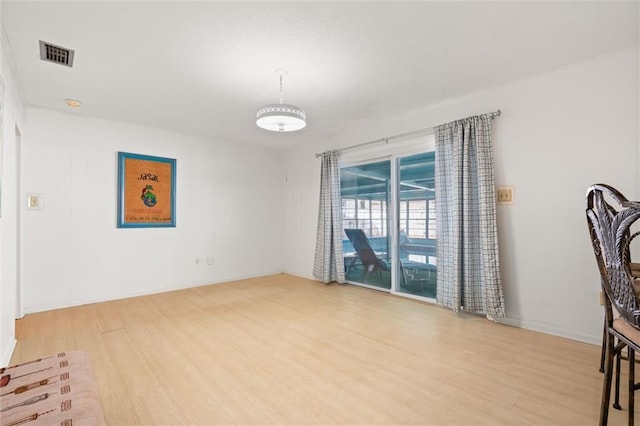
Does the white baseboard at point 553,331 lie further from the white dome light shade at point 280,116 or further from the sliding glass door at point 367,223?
the white dome light shade at point 280,116

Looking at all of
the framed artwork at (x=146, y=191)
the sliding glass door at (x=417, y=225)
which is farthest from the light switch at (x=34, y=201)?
the sliding glass door at (x=417, y=225)

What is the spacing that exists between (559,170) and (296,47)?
257cm

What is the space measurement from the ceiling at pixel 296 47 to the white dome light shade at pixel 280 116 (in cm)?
34

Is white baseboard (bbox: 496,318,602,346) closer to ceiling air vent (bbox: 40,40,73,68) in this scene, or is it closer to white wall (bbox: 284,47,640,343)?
white wall (bbox: 284,47,640,343)

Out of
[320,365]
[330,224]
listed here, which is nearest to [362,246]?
[330,224]

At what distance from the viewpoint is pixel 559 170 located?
9.03ft

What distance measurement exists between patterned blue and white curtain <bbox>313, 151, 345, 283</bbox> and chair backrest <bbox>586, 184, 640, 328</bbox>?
3474mm

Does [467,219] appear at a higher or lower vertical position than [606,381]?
higher

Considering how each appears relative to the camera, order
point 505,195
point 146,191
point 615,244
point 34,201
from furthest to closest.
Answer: point 146,191 < point 34,201 < point 505,195 < point 615,244

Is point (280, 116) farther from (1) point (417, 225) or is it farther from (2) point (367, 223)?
(2) point (367, 223)

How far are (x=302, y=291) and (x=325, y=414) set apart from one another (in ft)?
9.19

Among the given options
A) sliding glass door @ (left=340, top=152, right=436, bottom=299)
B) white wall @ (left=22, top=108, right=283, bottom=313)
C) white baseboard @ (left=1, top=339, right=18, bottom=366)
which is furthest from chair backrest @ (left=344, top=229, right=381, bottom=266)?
white baseboard @ (left=1, top=339, right=18, bottom=366)

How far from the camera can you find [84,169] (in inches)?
154

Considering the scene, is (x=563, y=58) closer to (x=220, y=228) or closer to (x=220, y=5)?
(x=220, y=5)
